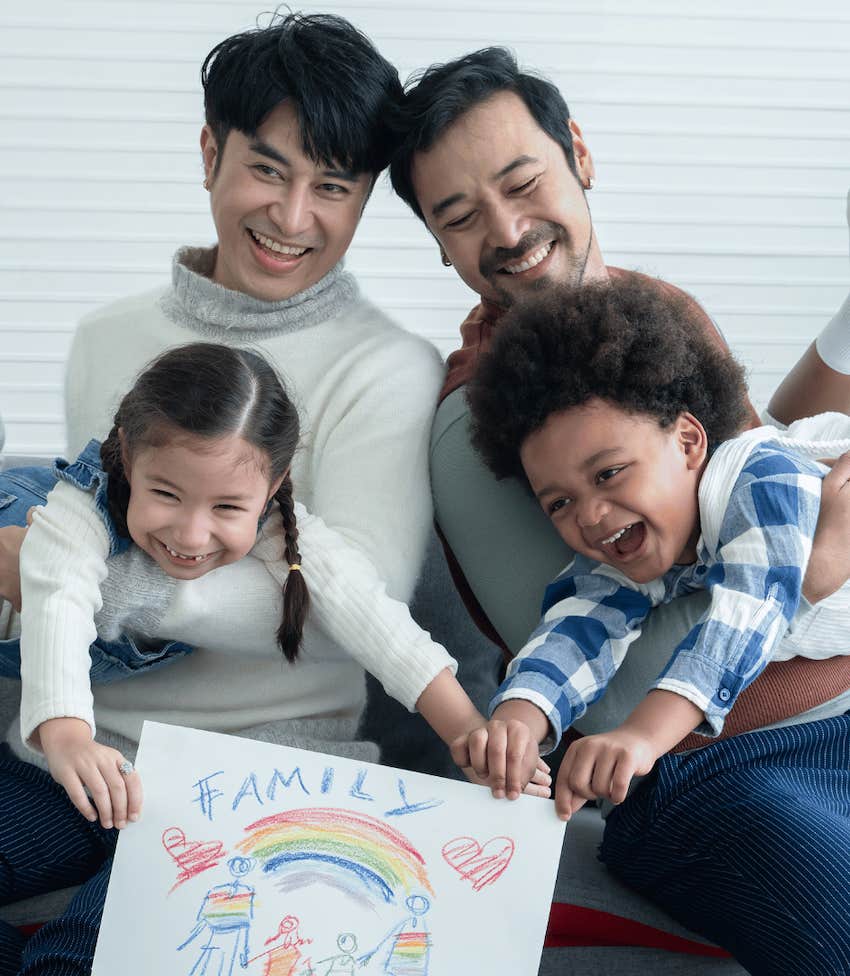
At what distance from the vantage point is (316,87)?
143 centimetres

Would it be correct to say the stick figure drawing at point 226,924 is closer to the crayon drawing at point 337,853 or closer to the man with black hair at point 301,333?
the crayon drawing at point 337,853

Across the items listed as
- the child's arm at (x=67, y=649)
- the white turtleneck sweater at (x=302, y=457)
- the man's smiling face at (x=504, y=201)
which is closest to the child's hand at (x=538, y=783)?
the white turtleneck sweater at (x=302, y=457)

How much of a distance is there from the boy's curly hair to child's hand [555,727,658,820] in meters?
0.37

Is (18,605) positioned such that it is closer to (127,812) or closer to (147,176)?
(127,812)

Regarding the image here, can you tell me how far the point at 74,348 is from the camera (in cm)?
163

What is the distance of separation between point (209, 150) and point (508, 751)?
0.91 meters

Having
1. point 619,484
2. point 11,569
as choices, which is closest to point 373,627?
point 619,484

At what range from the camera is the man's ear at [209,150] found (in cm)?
155

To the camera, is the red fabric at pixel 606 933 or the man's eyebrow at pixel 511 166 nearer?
the red fabric at pixel 606 933

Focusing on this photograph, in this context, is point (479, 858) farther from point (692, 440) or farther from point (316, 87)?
point (316, 87)

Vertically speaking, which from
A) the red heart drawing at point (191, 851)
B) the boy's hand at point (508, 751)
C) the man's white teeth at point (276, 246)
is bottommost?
the red heart drawing at point (191, 851)

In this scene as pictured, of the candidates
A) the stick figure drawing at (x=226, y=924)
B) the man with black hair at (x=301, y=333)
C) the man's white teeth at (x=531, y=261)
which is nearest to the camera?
the stick figure drawing at (x=226, y=924)

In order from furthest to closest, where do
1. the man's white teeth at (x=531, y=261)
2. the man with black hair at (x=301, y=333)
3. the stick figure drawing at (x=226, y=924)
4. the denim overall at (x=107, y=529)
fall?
the man's white teeth at (x=531, y=261)
the man with black hair at (x=301, y=333)
the denim overall at (x=107, y=529)
the stick figure drawing at (x=226, y=924)

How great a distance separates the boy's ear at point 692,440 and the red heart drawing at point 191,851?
0.64m
